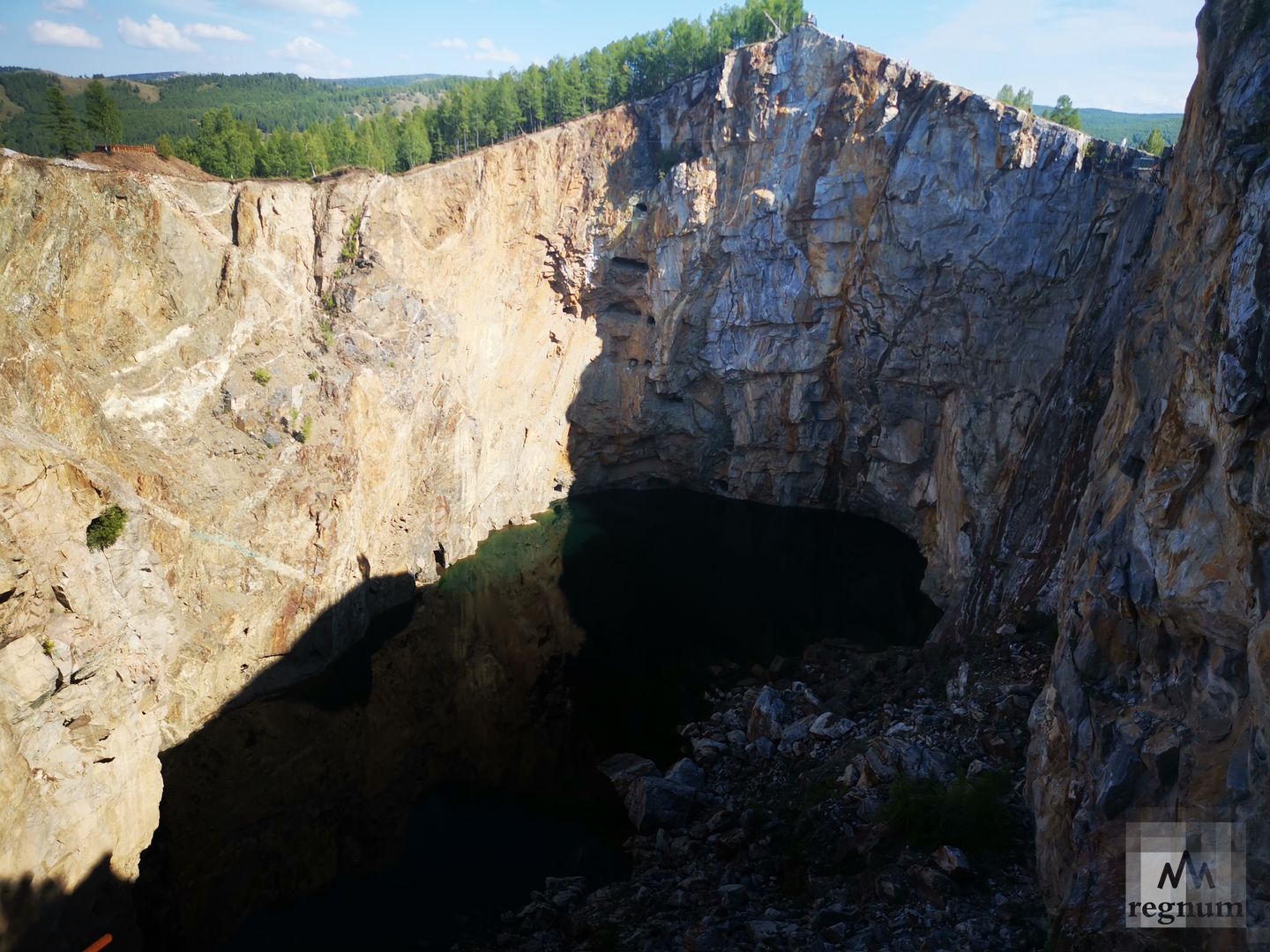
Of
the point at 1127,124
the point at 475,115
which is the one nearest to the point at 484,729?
the point at 475,115

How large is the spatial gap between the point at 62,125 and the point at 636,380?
26394 millimetres

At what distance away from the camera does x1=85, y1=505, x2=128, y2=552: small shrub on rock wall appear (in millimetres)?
18469

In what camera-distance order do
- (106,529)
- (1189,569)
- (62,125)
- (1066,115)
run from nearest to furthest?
(1189,569) < (106,529) < (62,125) < (1066,115)

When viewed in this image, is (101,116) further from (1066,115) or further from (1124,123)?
(1124,123)

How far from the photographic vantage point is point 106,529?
61.4 ft

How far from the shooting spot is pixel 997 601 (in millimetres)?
Result: 23656

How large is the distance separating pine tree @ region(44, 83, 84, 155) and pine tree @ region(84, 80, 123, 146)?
25.4 inches

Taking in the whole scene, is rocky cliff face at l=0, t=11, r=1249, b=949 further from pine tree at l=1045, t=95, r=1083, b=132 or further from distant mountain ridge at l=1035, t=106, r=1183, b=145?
distant mountain ridge at l=1035, t=106, r=1183, b=145

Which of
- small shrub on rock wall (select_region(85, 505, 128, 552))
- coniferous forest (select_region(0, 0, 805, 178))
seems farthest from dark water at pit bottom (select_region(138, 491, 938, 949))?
coniferous forest (select_region(0, 0, 805, 178))

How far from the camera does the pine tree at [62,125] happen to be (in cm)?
3173

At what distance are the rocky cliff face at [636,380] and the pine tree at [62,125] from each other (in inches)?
456

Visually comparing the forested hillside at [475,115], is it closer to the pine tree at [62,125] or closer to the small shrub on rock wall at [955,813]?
the pine tree at [62,125]

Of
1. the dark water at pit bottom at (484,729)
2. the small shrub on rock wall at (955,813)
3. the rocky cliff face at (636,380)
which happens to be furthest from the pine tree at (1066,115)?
the small shrub on rock wall at (955,813)

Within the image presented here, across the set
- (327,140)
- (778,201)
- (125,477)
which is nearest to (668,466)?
(778,201)
